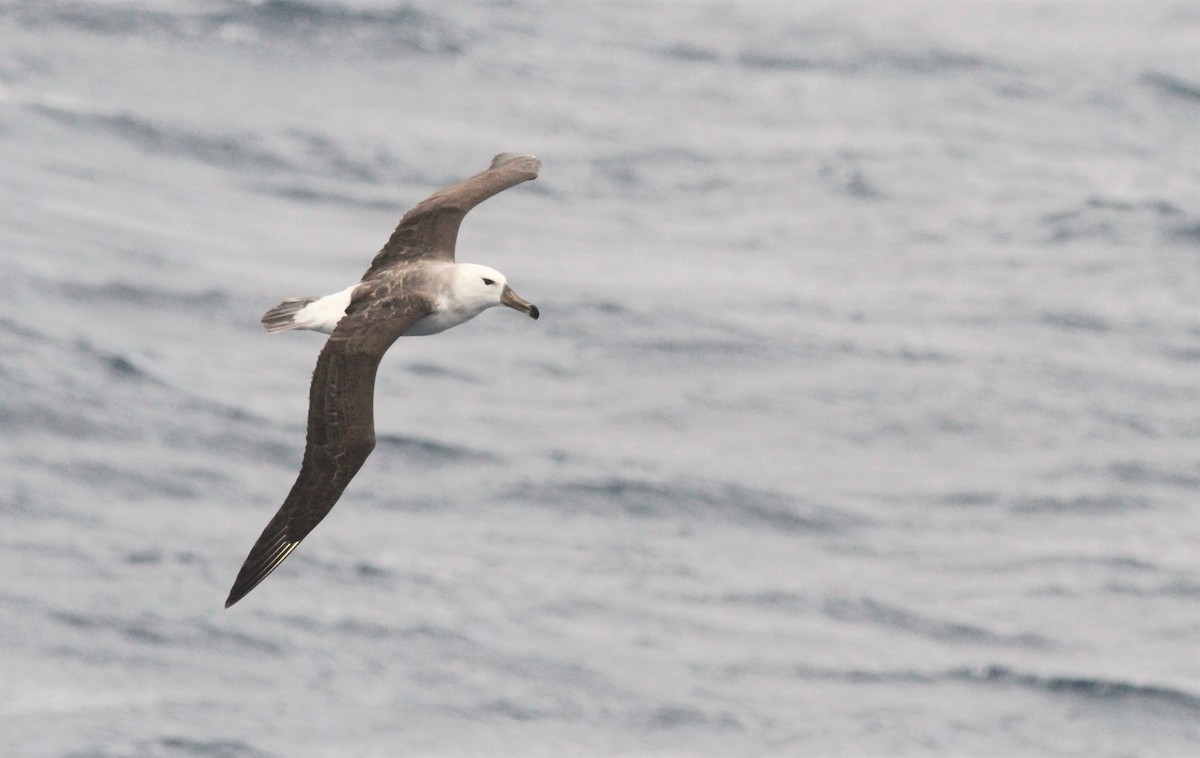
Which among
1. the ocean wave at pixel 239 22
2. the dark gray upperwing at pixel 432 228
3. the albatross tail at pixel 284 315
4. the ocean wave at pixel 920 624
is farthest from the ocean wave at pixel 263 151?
the albatross tail at pixel 284 315

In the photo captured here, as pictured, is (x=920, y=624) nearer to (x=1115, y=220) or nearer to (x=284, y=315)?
(x=284, y=315)

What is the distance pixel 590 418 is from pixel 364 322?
2424cm

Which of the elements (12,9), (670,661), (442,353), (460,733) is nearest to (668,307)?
(442,353)

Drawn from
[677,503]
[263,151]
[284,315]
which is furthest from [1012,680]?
[263,151]

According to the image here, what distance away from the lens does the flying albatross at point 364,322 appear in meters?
12.8

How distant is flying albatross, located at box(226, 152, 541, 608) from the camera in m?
12.8

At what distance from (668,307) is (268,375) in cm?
885

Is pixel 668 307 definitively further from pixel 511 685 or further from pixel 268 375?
pixel 511 685

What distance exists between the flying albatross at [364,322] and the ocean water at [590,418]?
13.1 meters

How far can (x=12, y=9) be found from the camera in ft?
185

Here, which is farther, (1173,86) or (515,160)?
(1173,86)

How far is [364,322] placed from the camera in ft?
44.2

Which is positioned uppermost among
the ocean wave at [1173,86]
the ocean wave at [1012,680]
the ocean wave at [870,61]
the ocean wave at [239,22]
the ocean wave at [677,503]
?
the ocean wave at [1173,86]

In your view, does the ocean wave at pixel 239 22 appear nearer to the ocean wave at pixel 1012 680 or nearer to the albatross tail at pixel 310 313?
the ocean wave at pixel 1012 680
